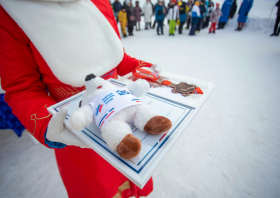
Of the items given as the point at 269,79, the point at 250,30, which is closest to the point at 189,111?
the point at 269,79

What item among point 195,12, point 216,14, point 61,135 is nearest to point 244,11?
point 216,14

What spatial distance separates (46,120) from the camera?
0.43 m

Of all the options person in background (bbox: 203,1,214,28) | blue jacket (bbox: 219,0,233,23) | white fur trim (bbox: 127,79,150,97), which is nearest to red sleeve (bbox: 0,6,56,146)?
white fur trim (bbox: 127,79,150,97)

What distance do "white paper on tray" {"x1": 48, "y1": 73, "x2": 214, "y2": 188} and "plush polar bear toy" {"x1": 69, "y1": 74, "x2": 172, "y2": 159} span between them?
0.02 meters

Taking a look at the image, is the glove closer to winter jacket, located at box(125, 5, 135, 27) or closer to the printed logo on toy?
the printed logo on toy

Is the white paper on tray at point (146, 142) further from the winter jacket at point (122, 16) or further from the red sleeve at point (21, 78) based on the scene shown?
the winter jacket at point (122, 16)

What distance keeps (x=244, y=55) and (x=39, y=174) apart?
3.67 meters

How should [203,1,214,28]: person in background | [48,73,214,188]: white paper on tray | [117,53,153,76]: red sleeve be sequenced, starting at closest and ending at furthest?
[48,73,214,188]: white paper on tray
[117,53,153,76]: red sleeve
[203,1,214,28]: person in background

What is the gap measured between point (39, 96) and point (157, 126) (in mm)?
465

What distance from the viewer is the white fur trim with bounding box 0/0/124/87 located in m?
0.42

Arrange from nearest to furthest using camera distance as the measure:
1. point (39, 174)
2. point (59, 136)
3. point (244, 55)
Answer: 1. point (59, 136)
2. point (39, 174)
3. point (244, 55)

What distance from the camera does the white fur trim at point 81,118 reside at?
31 cm

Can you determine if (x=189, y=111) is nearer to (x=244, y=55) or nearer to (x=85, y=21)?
(x=85, y=21)

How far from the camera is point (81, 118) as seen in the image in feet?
1.04
